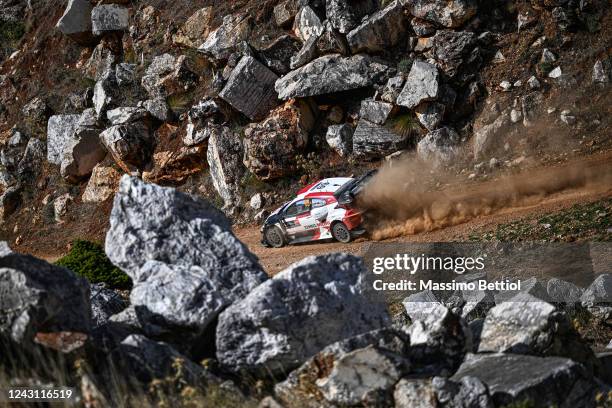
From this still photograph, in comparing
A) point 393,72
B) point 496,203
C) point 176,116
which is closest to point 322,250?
point 496,203

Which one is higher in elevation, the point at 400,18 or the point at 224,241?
the point at 400,18

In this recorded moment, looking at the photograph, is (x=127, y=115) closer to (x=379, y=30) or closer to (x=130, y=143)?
(x=130, y=143)

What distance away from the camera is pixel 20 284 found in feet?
24.0

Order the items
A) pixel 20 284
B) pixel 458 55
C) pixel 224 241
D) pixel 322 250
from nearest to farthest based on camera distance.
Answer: pixel 20 284 → pixel 224 241 → pixel 322 250 → pixel 458 55

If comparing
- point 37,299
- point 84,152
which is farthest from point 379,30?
point 37,299

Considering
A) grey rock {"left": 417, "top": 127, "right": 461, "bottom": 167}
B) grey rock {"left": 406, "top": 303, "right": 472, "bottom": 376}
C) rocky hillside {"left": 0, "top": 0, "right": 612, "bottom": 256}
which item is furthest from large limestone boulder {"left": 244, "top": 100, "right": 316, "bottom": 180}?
grey rock {"left": 406, "top": 303, "right": 472, "bottom": 376}

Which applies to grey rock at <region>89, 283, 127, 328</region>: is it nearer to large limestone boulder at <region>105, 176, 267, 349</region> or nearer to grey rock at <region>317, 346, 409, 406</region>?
large limestone boulder at <region>105, 176, 267, 349</region>

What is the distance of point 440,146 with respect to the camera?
24219 mm

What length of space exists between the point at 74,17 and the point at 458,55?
21.1 metres

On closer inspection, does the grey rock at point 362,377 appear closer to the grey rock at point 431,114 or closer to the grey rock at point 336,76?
the grey rock at point 431,114

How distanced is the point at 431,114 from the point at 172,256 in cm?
1750

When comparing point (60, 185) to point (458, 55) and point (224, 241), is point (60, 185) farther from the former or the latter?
point (224, 241)

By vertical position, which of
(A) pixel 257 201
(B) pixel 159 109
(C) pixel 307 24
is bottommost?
(A) pixel 257 201

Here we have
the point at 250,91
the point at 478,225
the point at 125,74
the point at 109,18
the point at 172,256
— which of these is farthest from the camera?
the point at 109,18
